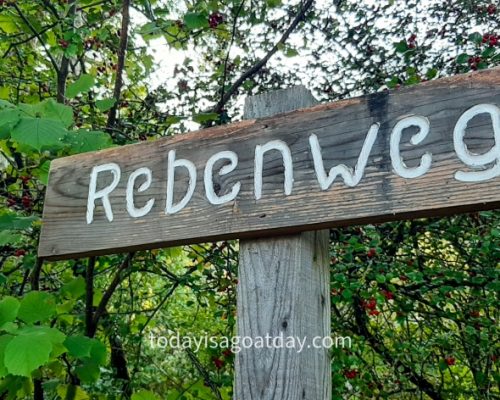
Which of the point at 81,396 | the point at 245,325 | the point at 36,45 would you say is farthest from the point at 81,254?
the point at 36,45

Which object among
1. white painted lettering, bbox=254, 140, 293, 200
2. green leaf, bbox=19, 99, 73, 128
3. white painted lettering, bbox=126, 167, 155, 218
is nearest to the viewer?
white painted lettering, bbox=254, 140, 293, 200

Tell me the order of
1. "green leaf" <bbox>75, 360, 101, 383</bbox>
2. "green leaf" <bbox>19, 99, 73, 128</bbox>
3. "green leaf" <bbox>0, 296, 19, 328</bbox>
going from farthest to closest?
1. "green leaf" <bbox>75, 360, 101, 383</bbox>
2. "green leaf" <bbox>19, 99, 73, 128</bbox>
3. "green leaf" <bbox>0, 296, 19, 328</bbox>

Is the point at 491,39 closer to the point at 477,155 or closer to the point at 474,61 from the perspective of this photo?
the point at 474,61

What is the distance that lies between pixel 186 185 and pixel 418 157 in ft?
1.17

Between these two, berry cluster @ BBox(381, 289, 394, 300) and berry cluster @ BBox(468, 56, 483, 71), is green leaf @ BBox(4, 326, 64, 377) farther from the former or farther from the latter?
berry cluster @ BBox(468, 56, 483, 71)

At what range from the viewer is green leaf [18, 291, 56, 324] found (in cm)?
102

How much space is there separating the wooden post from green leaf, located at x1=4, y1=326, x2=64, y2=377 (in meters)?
0.34

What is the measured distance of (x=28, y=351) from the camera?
0.86 meters

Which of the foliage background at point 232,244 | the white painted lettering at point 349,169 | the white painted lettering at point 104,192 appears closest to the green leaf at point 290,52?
the foliage background at point 232,244

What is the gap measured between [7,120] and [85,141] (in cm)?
18

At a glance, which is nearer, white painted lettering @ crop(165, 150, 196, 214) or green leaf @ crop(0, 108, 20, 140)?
white painted lettering @ crop(165, 150, 196, 214)

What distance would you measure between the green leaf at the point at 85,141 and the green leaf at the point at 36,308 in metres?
0.33

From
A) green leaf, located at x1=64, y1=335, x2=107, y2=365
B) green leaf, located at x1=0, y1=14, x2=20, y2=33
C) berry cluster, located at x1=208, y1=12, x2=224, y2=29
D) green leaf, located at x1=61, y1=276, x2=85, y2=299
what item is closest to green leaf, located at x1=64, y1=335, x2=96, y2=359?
green leaf, located at x1=64, y1=335, x2=107, y2=365

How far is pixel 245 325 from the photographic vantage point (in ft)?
2.47
